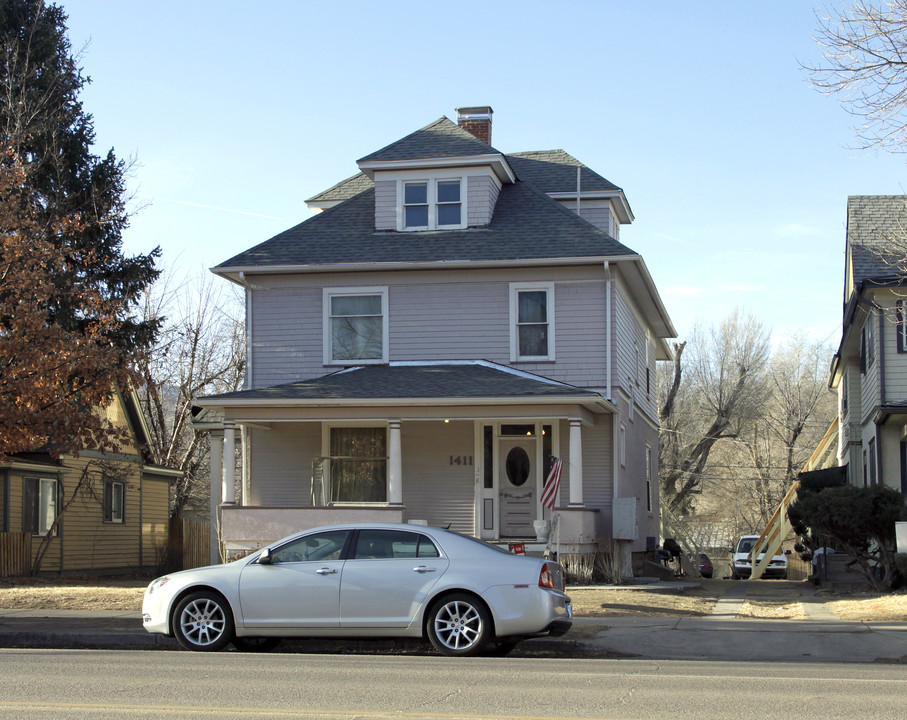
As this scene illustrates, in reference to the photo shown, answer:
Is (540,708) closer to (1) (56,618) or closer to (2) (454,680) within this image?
(2) (454,680)

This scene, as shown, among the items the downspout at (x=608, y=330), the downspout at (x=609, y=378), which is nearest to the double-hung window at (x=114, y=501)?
the downspout at (x=609, y=378)

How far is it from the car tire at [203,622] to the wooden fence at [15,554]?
15839 millimetres

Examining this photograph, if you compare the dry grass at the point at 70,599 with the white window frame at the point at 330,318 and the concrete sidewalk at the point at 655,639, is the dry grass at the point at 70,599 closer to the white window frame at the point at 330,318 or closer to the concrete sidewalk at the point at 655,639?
the concrete sidewalk at the point at 655,639

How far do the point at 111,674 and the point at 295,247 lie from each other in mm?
15460

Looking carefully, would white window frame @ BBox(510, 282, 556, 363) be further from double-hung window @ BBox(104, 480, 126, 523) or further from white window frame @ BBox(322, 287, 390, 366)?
double-hung window @ BBox(104, 480, 126, 523)

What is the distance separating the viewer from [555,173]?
2836cm

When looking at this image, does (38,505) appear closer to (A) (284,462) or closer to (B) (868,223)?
(A) (284,462)

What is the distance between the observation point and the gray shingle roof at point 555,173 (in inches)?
1094

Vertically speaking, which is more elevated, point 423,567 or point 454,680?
point 423,567

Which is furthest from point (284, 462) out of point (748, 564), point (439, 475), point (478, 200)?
point (748, 564)

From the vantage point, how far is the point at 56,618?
1527 centimetres

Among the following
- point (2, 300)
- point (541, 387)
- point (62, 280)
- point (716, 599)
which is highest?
point (62, 280)

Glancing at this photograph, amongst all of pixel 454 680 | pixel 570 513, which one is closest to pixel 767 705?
pixel 454 680

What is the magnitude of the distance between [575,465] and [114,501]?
54.3 ft
